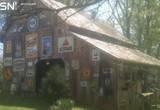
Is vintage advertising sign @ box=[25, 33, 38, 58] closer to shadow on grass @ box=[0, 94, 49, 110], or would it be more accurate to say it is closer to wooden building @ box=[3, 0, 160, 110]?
wooden building @ box=[3, 0, 160, 110]

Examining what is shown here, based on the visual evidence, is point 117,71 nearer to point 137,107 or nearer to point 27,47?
point 137,107

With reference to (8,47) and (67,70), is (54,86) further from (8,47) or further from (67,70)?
(8,47)

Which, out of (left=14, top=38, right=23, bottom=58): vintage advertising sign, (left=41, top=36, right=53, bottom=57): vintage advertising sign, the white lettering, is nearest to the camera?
the white lettering

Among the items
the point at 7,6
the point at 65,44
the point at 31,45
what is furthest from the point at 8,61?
the point at 7,6

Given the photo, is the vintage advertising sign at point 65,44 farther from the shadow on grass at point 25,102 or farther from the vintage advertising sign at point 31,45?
the shadow on grass at point 25,102

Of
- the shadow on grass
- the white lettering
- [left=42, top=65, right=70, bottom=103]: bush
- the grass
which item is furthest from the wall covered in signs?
the white lettering

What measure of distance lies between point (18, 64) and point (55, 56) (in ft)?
10.9

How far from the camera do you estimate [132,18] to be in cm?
4212

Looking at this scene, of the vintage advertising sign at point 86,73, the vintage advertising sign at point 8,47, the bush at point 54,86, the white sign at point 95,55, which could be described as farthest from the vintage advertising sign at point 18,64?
the white sign at point 95,55

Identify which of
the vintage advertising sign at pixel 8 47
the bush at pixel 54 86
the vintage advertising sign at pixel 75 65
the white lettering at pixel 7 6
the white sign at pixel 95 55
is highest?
the white lettering at pixel 7 6

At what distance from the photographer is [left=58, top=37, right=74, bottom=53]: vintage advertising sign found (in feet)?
79.7

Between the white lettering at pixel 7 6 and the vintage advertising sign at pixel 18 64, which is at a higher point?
the white lettering at pixel 7 6

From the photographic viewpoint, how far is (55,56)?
993 inches

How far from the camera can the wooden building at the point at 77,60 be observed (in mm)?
22750
